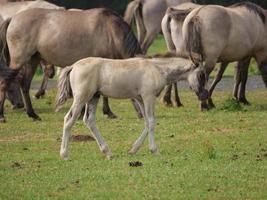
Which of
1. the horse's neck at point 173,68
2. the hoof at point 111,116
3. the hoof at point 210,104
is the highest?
the horse's neck at point 173,68

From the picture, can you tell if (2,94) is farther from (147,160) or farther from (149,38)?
(147,160)

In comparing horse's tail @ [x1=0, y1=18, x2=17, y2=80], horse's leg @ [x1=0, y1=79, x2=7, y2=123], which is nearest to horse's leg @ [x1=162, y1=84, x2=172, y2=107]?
horse's tail @ [x1=0, y1=18, x2=17, y2=80]

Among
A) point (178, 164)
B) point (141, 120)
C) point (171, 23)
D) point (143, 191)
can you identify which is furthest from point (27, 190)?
point (171, 23)

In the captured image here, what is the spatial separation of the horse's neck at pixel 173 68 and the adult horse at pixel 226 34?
483cm

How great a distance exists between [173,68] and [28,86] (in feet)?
19.3

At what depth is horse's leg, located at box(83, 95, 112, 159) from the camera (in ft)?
41.7

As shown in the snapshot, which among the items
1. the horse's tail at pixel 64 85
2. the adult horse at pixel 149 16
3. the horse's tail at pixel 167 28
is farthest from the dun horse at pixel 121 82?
the adult horse at pixel 149 16

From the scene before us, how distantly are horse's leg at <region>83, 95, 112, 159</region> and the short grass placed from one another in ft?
0.42

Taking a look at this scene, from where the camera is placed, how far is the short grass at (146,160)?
10.3 metres

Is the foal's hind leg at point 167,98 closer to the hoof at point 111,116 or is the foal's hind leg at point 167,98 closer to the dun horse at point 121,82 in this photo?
the hoof at point 111,116

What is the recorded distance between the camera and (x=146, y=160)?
1230 centimetres

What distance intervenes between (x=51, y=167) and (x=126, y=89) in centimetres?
166

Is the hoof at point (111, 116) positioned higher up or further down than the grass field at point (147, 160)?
further down

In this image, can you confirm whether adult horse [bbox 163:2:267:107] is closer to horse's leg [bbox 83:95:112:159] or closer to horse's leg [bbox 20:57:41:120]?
horse's leg [bbox 20:57:41:120]
